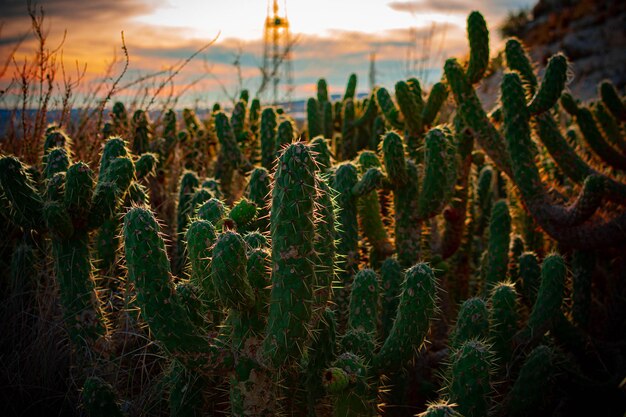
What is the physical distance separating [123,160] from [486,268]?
88.3 inches

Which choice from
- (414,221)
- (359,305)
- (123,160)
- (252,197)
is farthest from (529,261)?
(123,160)

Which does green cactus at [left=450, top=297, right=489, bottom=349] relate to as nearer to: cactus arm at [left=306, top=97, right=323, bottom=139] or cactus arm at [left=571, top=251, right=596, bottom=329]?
cactus arm at [left=571, top=251, right=596, bottom=329]

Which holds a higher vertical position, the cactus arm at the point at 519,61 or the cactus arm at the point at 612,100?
the cactus arm at the point at 519,61

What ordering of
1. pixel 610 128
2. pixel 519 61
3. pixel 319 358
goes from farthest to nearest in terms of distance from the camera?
pixel 610 128, pixel 519 61, pixel 319 358

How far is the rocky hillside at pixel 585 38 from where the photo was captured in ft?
55.0

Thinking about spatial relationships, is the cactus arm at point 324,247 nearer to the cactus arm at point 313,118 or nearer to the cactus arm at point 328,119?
the cactus arm at point 313,118

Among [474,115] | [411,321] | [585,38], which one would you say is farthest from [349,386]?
[585,38]

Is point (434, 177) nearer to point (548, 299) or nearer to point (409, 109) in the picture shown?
point (548, 299)

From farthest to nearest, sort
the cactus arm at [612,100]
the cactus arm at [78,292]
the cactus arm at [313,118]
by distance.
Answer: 1. the cactus arm at [313,118]
2. the cactus arm at [612,100]
3. the cactus arm at [78,292]

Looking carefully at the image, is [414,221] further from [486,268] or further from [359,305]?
[359,305]

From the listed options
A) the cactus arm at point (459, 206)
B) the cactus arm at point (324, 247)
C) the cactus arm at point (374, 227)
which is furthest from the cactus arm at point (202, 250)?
the cactus arm at point (459, 206)

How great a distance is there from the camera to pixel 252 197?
2.67 meters

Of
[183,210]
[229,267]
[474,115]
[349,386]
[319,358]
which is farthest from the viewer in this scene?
[474,115]

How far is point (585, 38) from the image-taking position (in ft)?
63.2
